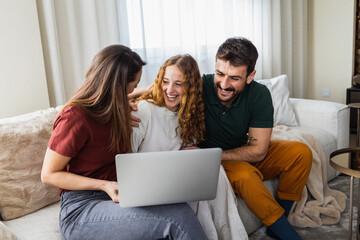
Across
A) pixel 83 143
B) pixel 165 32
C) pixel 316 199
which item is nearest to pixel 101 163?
pixel 83 143

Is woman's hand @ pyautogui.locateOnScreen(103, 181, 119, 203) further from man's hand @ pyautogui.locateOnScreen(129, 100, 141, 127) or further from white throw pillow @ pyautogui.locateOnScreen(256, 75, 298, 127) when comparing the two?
white throw pillow @ pyautogui.locateOnScreen(256, 75, 298, 127)

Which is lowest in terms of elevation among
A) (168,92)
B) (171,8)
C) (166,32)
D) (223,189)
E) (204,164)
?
(223,189)

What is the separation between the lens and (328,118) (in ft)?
8.43

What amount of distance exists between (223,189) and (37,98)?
111cm

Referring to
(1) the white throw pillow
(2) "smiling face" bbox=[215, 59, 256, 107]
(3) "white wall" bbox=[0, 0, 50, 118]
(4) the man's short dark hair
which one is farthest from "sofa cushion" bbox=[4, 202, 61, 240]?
(1) the white throw pillow

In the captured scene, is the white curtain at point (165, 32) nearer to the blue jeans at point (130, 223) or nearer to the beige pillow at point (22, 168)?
the beige pillow at point (22, 168)

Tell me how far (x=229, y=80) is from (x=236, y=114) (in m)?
0.18

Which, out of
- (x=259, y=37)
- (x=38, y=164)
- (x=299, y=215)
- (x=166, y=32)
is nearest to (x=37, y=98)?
(x=38, y=164)

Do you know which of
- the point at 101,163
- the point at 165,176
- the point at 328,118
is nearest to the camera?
the point at 165,176

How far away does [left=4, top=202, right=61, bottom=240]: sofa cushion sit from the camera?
1.39 meters

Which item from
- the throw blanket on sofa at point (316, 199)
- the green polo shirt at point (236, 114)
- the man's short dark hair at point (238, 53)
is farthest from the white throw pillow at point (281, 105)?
the man's short dark hair at point (238, 53)

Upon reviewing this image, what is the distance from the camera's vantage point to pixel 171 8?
8.99 ft

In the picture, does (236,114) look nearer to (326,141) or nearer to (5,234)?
(326,141)

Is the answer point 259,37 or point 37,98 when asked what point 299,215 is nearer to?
point 37,98
